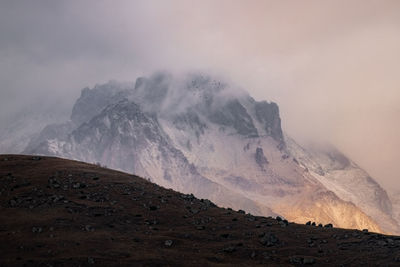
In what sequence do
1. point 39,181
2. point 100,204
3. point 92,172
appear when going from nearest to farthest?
point 100,204 → point 39,181 → point 92,172

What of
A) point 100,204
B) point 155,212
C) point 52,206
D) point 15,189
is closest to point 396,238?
point 155,212

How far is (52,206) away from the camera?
402 feet

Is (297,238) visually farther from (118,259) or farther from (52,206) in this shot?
(52,206)

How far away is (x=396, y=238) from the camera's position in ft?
387

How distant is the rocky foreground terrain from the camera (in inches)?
3952

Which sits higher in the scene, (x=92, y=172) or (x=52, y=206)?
(x=92, y=172)

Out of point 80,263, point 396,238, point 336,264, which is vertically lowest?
A: point 80,263

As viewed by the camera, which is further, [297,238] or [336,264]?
[297,238]

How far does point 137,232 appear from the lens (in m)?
114

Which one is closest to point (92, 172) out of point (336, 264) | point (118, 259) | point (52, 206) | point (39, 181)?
point (39, 181)

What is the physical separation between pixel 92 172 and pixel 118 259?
52.0 meters

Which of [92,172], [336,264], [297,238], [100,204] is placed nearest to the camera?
[336,264]

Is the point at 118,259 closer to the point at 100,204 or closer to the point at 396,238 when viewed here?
the point at 100,204

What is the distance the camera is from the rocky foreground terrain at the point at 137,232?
100375 mm
